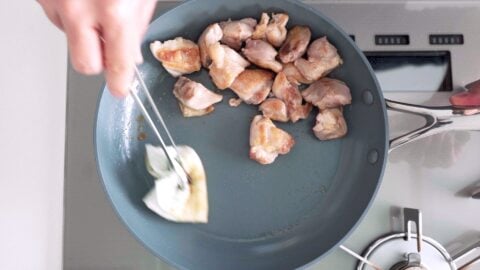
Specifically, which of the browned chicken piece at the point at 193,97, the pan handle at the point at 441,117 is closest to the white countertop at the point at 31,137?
the browned chicken piece at the point at 193,97

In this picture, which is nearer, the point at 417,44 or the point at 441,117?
the point at 441,117

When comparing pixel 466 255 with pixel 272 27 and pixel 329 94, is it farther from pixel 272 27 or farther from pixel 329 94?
pixel 272 27

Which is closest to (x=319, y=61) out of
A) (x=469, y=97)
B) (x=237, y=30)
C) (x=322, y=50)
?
(x=322, y=50)

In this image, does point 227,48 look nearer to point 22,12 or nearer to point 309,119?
point 309,119

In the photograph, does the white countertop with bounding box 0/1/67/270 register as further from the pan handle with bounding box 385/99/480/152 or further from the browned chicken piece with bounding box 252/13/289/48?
the pan handle with bounding box 385/99/480/152

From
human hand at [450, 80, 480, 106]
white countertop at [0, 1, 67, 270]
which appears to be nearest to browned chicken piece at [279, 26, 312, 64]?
human hand at [450, 80, 480, 106]

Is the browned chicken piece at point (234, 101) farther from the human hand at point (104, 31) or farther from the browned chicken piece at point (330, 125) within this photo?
the human hand at point (104, 31)
